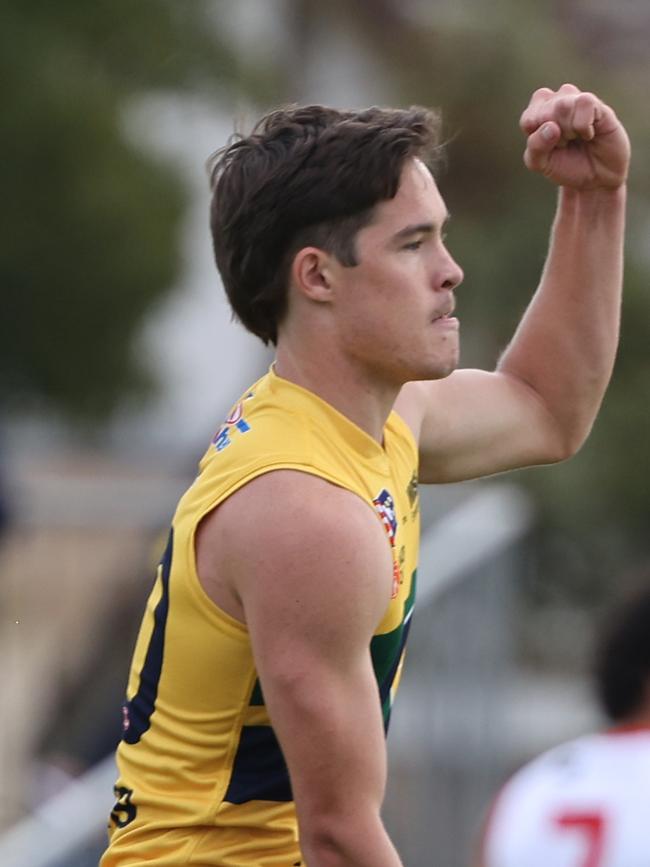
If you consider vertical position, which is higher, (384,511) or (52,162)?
(52,162)

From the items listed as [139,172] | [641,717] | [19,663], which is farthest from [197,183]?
[641,717]

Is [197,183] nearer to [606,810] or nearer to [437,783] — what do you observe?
[437,783]

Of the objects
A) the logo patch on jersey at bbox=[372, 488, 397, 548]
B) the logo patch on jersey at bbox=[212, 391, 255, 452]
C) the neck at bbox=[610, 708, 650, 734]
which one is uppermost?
the logo patch on jersey at bbox=[212, 391, 255, 452]

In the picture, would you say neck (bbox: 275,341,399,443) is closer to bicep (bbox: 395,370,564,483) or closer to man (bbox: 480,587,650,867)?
bicep (bbox: 395,370,564,483)

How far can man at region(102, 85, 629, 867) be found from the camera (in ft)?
10.7

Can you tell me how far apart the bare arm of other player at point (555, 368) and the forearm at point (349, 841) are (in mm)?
1031

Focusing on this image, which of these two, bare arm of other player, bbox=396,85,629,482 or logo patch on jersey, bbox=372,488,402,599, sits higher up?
bare arm of other player, bbox=396,85,629,482

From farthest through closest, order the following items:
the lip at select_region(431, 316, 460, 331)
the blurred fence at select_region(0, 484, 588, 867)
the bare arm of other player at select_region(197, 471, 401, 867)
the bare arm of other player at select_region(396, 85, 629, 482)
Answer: the blurred fence at select_region(0, 484, 588, 867), the bare arm of other player at select_region(396, 85, 629, 482), the lip at select_region(431, 316, 460, 331), the bare arm of other player at select_region(197, 471, 401, 867)

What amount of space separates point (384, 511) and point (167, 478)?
12.2 meters

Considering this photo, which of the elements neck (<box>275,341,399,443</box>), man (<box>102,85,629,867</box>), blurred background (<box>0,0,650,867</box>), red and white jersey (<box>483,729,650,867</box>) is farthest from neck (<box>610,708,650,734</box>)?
blurred background (<box>0,0,650,867</box>)

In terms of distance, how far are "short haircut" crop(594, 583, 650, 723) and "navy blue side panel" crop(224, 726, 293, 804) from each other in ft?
3.67

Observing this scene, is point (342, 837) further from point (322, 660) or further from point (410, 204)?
point (410, 204)

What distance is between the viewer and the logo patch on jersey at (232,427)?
3576 mm

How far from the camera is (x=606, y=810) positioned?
12.5 ft
